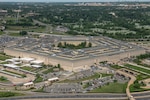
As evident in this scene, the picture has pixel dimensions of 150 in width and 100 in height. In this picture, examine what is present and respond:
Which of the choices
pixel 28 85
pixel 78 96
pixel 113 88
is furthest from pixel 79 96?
pixel 28 85

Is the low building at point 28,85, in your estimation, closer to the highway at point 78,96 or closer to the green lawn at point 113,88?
the highway at point 78,96

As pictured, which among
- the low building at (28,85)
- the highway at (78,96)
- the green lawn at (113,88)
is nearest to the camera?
the highway at (78,96)

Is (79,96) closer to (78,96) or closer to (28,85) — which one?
(78,96)

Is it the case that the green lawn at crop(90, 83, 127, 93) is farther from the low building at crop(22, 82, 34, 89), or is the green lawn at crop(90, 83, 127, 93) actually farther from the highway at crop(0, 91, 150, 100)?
the low building at crop(22, 82, 34, 89)

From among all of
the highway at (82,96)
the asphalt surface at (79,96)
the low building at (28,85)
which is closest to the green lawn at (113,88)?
the highway at (82,96)

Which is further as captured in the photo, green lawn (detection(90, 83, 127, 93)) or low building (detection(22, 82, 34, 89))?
low building (detection(22, 82, 34, 89))

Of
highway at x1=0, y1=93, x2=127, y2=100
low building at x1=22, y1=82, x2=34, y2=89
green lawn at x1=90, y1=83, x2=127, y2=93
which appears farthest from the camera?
low building at x1=22, y1=82, x2=34, y2=89

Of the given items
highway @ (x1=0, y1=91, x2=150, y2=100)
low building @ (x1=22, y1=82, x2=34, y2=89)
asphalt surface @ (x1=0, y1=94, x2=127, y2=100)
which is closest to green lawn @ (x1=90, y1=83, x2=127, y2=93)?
highway @ (x1=0, y1=91, x2=150, y2=100)

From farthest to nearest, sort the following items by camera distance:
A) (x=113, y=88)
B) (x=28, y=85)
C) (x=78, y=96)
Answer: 1. (x=28, y=85)
2. (x=113, y=88)
3. (x=78, y=96)

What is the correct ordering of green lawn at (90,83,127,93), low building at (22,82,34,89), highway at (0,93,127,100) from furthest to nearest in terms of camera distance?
low building at (22,82,34,89) < green lawn at (90,83,127,93) < highway at (0,93,127,100)
